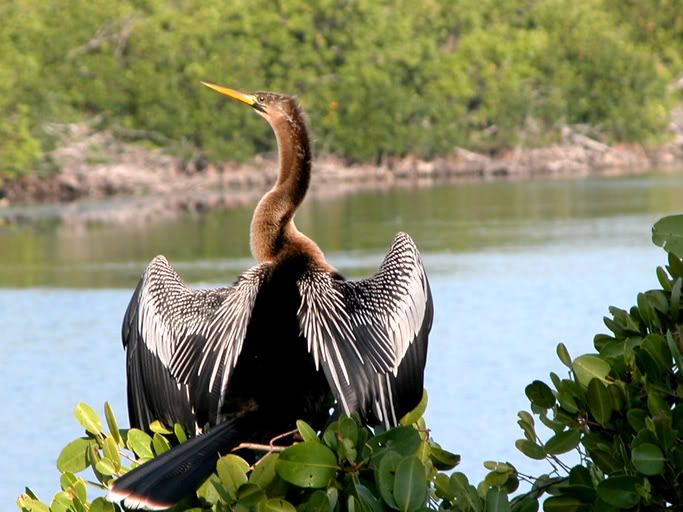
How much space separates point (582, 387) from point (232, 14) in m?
33.5

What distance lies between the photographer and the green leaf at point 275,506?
222cm

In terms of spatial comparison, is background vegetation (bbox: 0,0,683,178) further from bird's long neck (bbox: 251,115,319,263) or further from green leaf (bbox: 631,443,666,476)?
green leaf (bbox: 631,443,666,476)

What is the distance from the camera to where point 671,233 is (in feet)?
7.48

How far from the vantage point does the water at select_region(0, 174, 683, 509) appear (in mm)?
7484

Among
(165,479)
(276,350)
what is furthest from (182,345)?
(165,479)

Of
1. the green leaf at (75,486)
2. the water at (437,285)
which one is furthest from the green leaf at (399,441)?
the water at (437,285)

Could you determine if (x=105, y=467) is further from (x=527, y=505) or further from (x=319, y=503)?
(x=527, y=505)

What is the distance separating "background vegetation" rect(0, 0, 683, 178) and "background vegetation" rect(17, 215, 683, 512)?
23.9 metres

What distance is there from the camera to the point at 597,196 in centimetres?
2434

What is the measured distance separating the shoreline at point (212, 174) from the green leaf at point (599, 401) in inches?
775

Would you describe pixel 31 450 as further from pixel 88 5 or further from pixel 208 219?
pixel 88 5

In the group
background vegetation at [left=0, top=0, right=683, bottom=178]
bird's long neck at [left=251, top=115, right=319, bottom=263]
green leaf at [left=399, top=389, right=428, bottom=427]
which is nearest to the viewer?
green leaf at [left=399, top=389, right=428, bottom=427]

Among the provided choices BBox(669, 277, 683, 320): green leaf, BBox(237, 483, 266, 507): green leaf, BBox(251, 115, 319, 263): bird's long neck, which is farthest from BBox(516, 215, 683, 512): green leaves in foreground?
BBox(251, 115, 319, 263): bird's long neck

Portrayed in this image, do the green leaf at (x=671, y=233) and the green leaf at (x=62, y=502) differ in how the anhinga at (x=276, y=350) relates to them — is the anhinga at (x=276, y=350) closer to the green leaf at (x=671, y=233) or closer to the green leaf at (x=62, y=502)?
the green leaf at (x=62, y=502)
